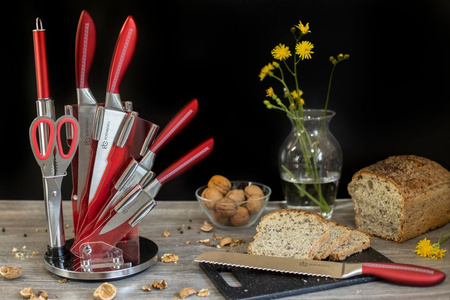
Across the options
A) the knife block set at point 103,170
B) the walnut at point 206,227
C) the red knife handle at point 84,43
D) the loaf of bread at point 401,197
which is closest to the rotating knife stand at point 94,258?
the knife block set at point 103,170

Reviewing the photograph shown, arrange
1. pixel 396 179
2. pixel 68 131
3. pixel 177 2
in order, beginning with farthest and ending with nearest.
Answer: pixel 177 2 < pixel 396 179 < pixel 68 131

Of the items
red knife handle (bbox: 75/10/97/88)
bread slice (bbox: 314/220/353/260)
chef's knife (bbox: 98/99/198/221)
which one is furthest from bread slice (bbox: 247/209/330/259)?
red knife handle (bbox: 75/10/97/88)

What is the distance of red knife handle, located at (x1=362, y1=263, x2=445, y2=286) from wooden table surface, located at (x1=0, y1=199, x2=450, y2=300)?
0.06 ft

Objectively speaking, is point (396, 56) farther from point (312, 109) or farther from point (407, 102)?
point (312, 109)

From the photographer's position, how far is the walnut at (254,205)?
1.73 meters

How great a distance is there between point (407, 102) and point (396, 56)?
151 millimetres

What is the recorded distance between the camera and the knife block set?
4.59 ft

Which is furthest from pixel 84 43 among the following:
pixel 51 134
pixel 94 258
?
pixel 94 258

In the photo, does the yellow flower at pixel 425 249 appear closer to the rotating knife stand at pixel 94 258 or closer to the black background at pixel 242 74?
the black background at pixel 242 74

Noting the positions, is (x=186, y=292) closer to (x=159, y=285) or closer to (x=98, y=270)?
(x=159, y=285)

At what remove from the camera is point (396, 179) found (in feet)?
5.36

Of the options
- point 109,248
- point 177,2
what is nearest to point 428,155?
point 177,2

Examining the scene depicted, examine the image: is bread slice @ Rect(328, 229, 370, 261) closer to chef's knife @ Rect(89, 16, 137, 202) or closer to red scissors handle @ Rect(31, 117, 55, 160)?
chef's knife @ Rect(89, 16, 137, 202)

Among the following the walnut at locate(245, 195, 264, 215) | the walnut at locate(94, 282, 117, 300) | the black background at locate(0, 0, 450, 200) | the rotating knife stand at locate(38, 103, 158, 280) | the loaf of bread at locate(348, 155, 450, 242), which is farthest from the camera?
the black background at locate(0, 0, 450, 200)
